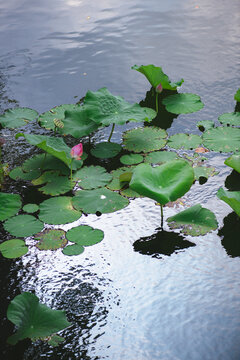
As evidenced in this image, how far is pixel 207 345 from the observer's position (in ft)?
5.45

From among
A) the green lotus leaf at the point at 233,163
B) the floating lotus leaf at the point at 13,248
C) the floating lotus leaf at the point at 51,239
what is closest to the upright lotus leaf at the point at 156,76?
the green lotus leaf at the point at 233,163

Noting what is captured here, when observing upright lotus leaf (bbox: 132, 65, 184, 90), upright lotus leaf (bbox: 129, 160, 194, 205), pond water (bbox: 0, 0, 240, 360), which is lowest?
pond water (bbox: 0, 0, 240, 360)

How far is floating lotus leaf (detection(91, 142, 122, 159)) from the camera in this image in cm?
267

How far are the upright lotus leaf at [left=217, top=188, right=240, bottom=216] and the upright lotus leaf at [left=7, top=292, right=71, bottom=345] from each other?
0.86 meters

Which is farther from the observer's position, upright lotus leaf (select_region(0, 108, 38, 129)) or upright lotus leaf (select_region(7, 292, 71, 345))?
upright lotus leaf (select_region(0, 108, 38, 129))

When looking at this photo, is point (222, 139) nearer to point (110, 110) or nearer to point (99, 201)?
point (110, 110)

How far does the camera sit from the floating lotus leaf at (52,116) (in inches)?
114

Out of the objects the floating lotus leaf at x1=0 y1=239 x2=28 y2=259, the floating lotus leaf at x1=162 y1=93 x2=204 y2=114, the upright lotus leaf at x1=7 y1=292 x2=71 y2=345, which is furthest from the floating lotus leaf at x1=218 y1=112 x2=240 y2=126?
the upright lotus leaf at x1=7 y1=292 x2=71 y2=345

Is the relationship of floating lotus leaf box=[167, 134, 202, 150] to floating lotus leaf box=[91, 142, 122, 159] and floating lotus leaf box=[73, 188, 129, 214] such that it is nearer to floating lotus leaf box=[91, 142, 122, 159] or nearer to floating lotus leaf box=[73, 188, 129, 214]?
floating lotus leaf box=[91, 142, 122, 159]

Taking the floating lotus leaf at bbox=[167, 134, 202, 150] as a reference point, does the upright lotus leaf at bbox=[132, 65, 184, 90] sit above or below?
above

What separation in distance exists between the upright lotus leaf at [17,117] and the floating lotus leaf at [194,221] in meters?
1.28

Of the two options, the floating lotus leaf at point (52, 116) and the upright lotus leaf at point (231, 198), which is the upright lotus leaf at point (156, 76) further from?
the upright lotus leaf at point (231, 198)

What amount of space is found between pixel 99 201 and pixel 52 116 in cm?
92

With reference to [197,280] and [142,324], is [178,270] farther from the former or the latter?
[142,324]
